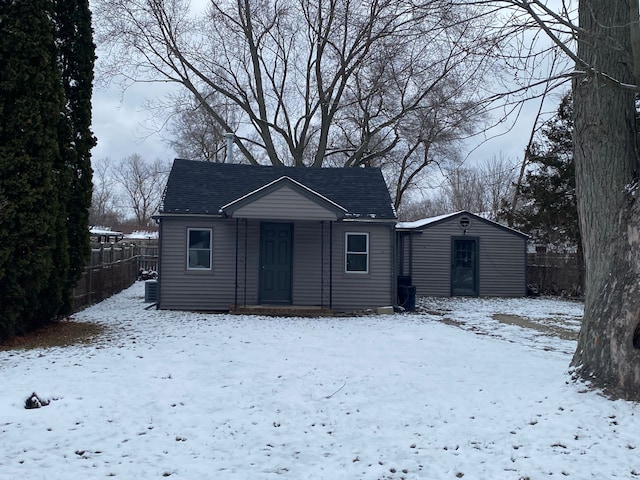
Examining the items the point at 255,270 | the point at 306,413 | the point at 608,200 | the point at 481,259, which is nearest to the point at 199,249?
the point at 255,270

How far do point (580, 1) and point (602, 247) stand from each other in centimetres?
284

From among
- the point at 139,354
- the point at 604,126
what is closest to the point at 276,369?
the point at 139,354

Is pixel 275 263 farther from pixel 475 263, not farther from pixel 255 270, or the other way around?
pixel 475 263

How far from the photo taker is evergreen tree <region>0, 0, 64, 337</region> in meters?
8.97

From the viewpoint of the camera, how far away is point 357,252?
14844 mm

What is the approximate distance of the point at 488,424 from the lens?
5.42 meters

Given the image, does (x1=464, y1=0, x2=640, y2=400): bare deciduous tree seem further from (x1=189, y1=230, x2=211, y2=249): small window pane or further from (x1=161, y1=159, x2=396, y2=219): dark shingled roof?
(x1=189, y1=230, x2=211, y2=249): small window pane

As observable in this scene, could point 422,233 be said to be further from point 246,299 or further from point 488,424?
point 488,424

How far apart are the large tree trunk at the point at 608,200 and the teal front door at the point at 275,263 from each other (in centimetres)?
920

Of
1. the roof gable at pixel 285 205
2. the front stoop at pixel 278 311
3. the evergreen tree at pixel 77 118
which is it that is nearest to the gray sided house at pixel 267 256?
the front stoop at pixel 278 311

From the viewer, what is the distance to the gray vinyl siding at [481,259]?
19859 millimetres

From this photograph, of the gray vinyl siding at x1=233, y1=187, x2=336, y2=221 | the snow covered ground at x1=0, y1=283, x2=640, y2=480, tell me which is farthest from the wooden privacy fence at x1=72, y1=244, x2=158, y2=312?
the snow covered ground at x1=0, y1=283, x2=640, y2=480

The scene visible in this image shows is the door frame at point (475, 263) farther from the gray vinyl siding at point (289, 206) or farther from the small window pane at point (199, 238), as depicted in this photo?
the small window pane at point (199, 238)

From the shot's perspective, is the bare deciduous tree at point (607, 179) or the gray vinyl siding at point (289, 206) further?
the gray vinyl siding at point (289, 206)
